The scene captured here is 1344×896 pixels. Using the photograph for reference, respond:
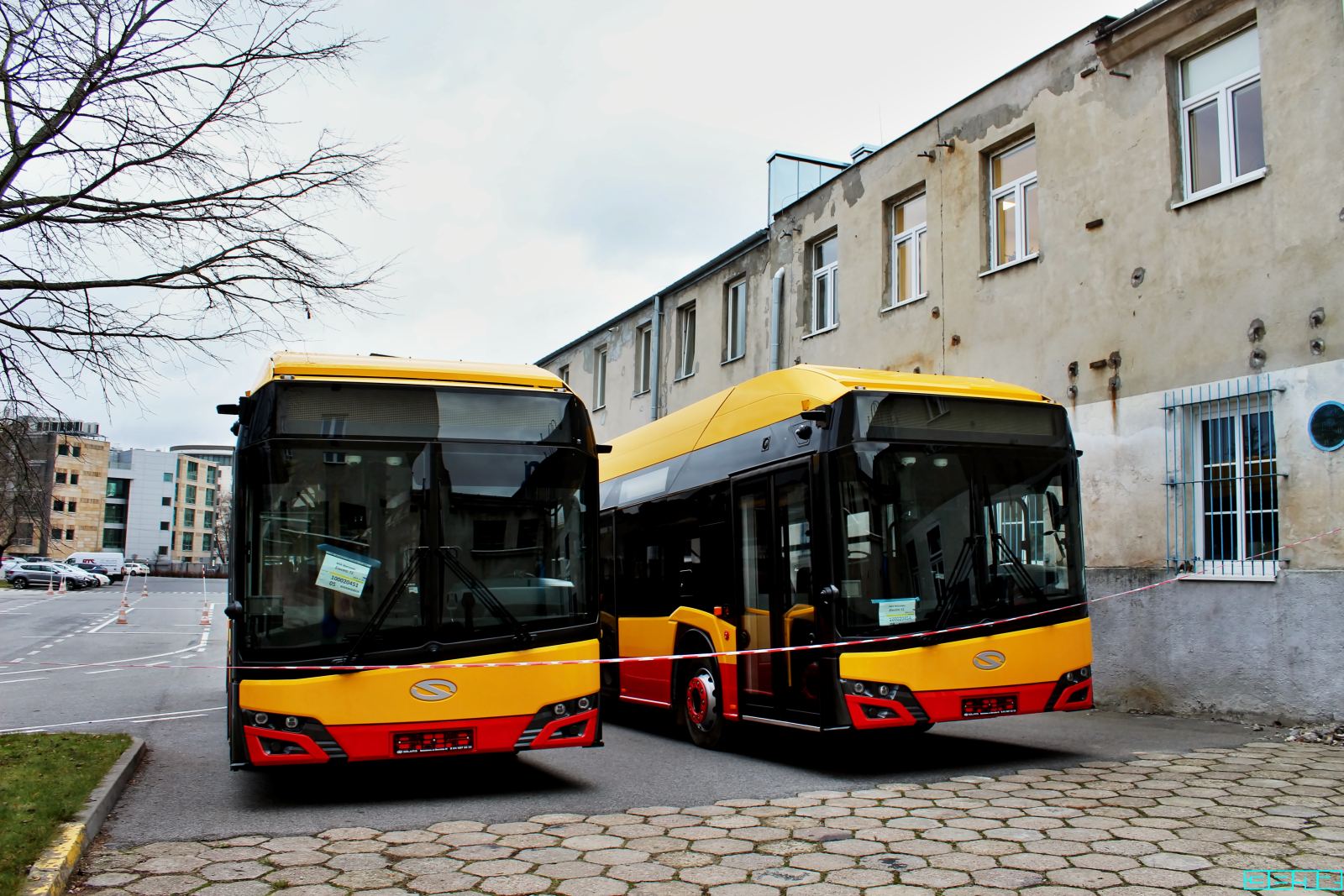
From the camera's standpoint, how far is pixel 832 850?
5621 mm

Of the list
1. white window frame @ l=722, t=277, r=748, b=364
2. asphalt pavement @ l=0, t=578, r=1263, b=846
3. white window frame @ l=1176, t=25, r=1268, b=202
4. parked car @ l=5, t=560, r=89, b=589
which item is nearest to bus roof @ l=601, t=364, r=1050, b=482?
asphalt pavement @ l=0, t=578, r=1263, b=846

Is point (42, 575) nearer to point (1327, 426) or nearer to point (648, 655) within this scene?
point (648, 655)

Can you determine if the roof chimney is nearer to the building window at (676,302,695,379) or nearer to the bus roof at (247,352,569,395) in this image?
the building window at (676,302,695,379)

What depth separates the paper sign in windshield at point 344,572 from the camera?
6914 millimetres

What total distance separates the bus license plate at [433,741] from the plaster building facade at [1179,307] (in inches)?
296

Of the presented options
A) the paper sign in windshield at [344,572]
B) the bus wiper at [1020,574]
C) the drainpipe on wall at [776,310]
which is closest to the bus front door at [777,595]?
the bus wiper at [1020,574]

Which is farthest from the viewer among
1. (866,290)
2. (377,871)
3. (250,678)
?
(866,290)

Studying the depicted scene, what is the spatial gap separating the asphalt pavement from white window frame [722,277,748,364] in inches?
385

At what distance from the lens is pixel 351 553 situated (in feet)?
22.9

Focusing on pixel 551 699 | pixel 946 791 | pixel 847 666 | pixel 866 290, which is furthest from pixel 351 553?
pixel 866 290

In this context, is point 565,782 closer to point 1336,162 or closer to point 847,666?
point 847,666

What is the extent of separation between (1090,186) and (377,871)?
11.2 meters

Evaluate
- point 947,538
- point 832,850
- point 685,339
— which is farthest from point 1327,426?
point 685,339

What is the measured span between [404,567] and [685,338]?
18083 millimetres
